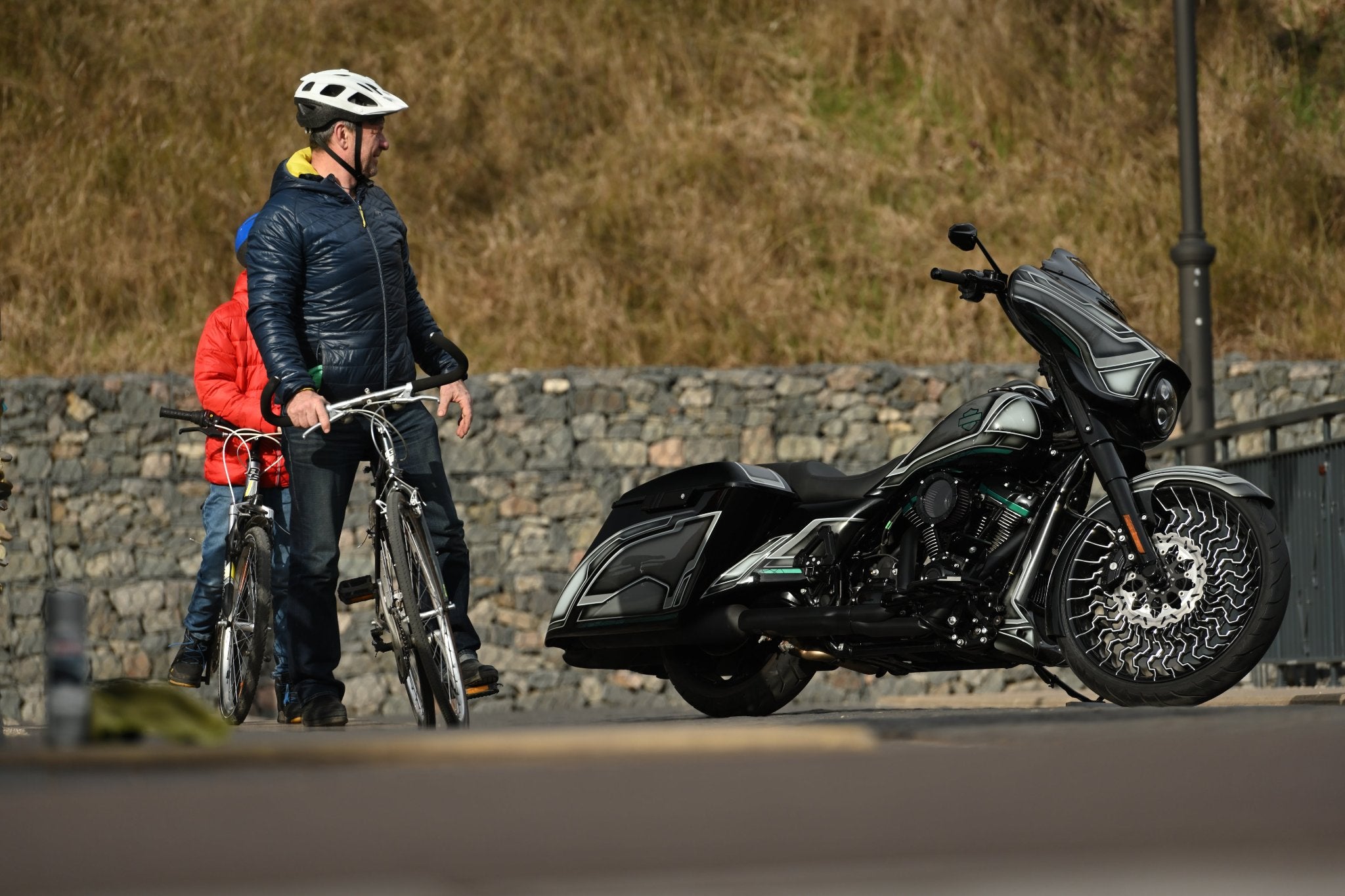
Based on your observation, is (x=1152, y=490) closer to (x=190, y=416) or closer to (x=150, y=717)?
(x=150, y=717)

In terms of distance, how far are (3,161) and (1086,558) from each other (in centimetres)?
1513

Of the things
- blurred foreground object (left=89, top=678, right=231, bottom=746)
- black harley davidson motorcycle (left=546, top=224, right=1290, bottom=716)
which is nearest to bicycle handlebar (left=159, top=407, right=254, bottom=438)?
black harley davidson motorcycle (left=546, top=224, right=1290, bottom=716)

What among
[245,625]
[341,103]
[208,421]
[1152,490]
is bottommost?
[245,625]

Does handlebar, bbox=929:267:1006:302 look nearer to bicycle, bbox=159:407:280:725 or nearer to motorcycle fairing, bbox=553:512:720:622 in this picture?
motorcycle fairing, bbox=553:512:720:622

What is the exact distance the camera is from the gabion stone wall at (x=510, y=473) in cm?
1374

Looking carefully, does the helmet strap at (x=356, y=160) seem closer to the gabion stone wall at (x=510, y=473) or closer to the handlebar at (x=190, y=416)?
the handlebar at (x=190, y=416)

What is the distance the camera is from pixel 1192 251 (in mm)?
12570

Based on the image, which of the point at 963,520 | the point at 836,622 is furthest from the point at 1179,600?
the point at 836,622

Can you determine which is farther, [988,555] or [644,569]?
[644,569]

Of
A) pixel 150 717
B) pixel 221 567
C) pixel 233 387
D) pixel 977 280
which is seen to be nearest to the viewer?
pixel 150 717

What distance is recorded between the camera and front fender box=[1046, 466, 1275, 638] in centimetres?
623

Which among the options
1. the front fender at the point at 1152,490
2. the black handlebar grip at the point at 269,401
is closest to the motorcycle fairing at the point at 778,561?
the front fender at the point at 1152,490

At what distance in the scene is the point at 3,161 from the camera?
1933cm

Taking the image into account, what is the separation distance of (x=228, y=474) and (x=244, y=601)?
27.2 inches
